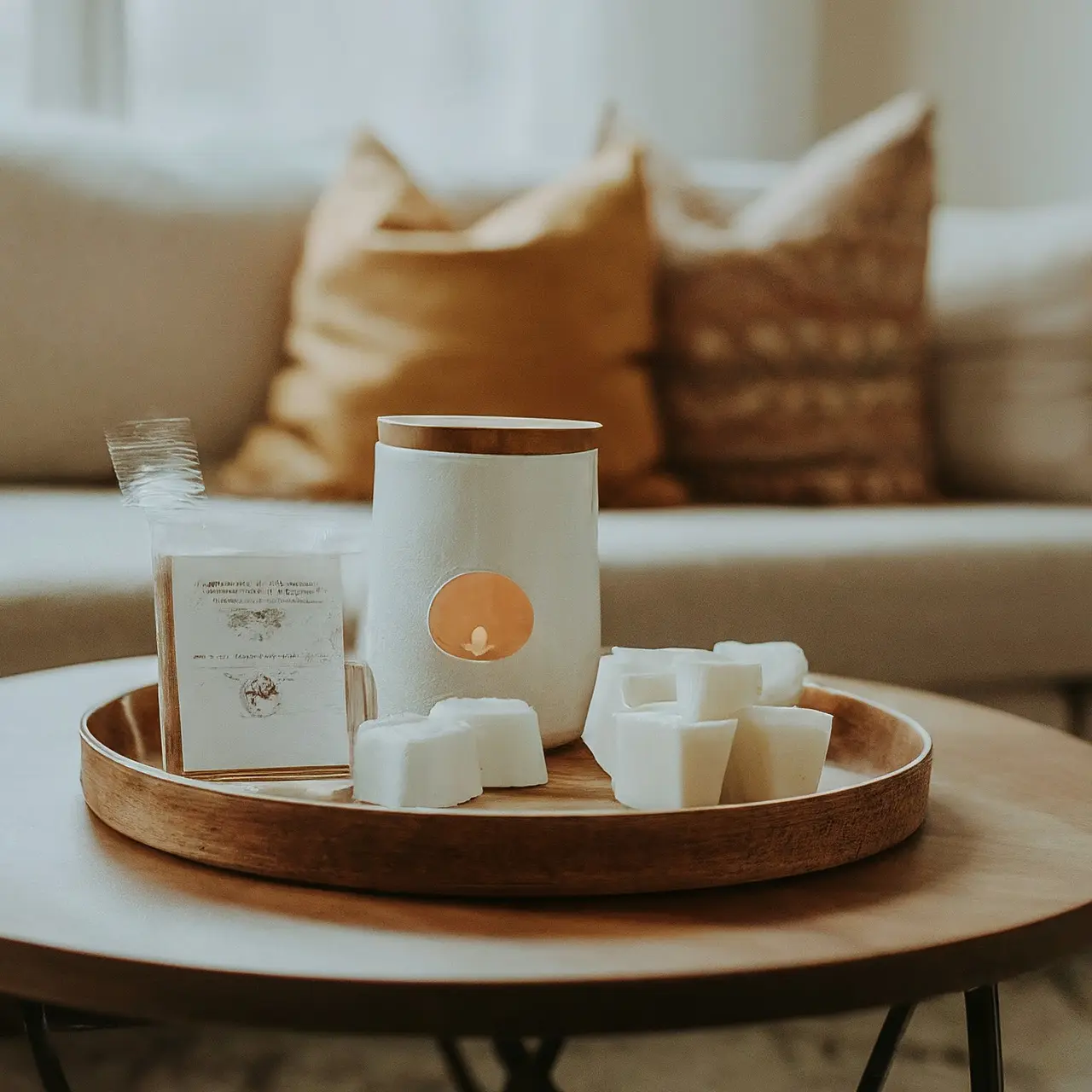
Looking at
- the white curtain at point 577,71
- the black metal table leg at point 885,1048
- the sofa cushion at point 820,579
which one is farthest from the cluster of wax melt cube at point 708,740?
the white curtain at point 577,71

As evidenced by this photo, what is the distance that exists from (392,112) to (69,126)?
33.8 inches

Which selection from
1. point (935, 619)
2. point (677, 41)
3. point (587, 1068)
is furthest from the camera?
point (677, 41)

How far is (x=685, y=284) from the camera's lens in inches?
73.9

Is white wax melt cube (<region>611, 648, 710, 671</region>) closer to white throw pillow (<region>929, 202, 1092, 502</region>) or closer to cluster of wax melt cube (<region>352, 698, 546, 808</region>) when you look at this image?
cluster of wax melt cube (<region>352, 698, 546, 808</region>)

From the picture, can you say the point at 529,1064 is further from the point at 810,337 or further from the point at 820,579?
the point at 810,337

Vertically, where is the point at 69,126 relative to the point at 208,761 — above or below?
above

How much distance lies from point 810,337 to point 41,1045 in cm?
138

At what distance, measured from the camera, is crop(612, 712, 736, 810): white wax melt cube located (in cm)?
62

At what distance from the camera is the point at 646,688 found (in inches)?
28.0

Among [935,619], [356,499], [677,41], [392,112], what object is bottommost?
[935,619]

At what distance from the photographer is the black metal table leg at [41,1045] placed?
2.69 feet

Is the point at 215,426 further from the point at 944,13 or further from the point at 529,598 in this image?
the point at 944,13

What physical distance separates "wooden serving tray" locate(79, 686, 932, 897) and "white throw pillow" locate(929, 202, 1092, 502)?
1.46 metres

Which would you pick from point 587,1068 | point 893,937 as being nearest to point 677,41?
point 587,1068
